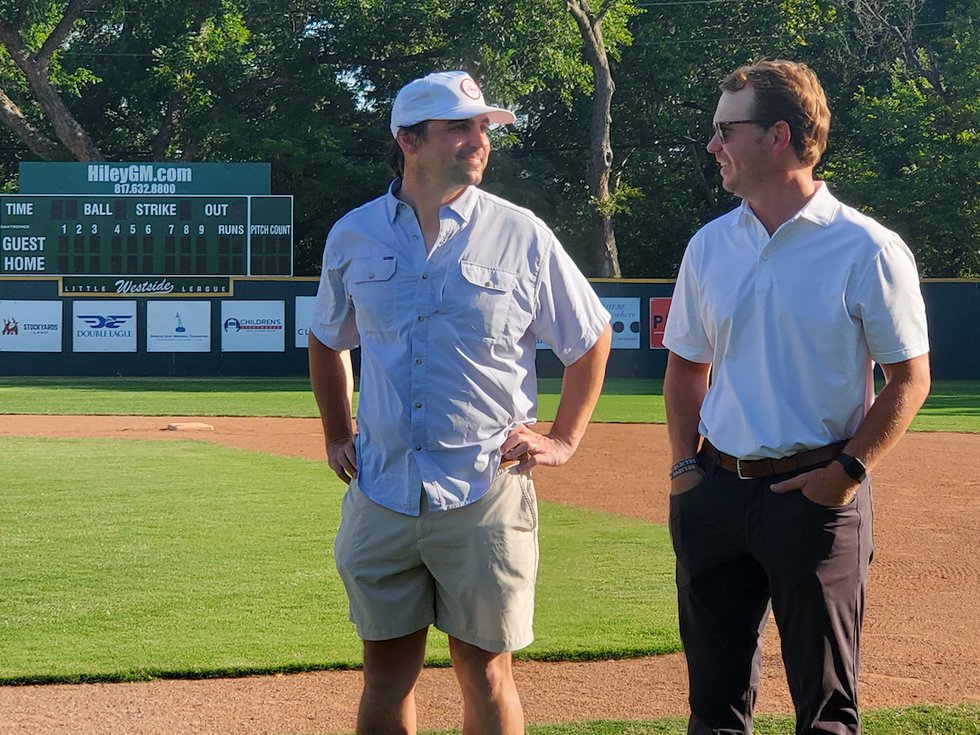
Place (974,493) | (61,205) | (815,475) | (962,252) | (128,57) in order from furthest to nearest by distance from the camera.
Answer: (128,57) < (962,252) < (61,205) < (974,493) < (815,475)

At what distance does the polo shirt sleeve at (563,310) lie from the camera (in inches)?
128

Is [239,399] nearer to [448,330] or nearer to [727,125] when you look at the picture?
[448,330]

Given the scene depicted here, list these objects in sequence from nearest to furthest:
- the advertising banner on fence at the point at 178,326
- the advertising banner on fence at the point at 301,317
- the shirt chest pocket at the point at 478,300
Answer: the shirt chest pocket at the point at 478,300, the advertising banner on fence at the point at 178,326, the advertising banner on fence at the point at 301,317

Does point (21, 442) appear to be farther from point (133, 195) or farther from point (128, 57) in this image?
point (128, 57)

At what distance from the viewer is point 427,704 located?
4.64 m

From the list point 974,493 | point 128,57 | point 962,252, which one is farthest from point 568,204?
point 974,493

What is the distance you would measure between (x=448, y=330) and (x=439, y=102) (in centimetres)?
56

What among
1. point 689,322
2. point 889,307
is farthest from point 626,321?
point 889,307

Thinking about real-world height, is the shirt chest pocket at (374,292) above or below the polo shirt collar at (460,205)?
below

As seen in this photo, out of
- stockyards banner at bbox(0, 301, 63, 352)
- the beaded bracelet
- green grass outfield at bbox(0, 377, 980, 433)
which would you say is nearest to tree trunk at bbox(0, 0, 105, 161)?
stockyards banner at bbox(0, 301, 63, 352)

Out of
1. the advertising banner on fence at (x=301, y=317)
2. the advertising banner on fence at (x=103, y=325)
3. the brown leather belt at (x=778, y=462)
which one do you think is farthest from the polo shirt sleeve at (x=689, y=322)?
the advertising banner on fence at (x=103, y=325)

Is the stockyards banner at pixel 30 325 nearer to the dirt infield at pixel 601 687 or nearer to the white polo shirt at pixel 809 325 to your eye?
the dirt infield at pixel 601 687

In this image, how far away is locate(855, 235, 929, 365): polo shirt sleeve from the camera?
9.56 ft

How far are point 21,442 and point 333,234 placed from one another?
11.8 m
